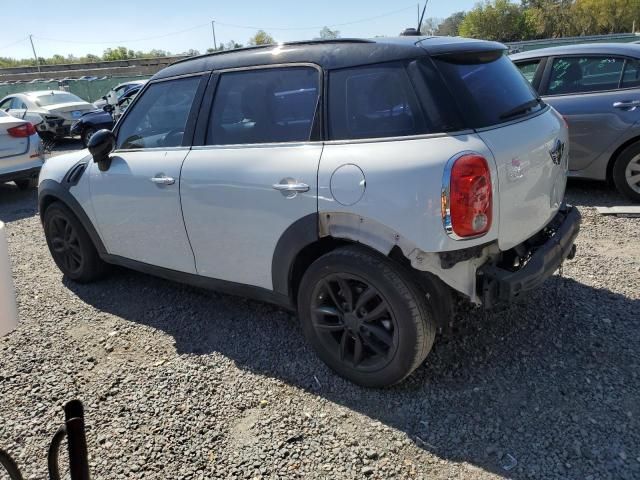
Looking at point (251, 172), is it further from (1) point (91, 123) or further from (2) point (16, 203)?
(1) point (91, 123)

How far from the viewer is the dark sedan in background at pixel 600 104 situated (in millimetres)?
5543

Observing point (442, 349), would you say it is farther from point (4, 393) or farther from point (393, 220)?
point (4, 393)

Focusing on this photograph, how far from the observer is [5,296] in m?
1.59

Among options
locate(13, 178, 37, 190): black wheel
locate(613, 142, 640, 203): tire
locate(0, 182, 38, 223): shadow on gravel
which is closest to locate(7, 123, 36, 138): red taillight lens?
locate(0, 182, 38, 223): shadow on gravel

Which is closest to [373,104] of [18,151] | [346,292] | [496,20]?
[346,292]

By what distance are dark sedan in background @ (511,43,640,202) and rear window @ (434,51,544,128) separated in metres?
2.99

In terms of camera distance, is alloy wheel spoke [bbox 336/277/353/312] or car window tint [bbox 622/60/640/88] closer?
alloy wheel spoke [bbox 336/277/353/312]

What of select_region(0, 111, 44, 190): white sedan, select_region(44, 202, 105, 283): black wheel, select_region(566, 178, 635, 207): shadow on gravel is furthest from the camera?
select_region(0, 111, 44, 190): white sedan

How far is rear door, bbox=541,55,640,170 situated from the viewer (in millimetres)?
5551

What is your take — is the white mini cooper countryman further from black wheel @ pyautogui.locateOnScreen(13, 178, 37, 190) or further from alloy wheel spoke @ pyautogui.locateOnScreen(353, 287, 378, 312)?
black wheel @ pyautogui.locateOnScreen(13, 178, 37, 190)

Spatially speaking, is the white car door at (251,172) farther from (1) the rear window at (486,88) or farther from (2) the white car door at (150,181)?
(1) the rear window at (486,88)

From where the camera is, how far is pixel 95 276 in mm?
4535

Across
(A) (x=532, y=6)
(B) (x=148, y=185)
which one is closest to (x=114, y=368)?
(B) (x=148, y=185)

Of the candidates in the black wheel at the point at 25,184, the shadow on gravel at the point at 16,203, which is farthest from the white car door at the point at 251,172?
the black wheel at the point at 25,184
